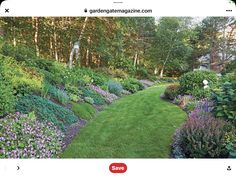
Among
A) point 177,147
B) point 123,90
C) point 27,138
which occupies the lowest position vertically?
point 177,147

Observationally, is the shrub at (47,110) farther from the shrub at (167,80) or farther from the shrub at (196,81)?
the shrub at (196,81)

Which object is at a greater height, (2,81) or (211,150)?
(2,81)

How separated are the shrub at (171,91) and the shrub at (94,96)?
1713 millimetres

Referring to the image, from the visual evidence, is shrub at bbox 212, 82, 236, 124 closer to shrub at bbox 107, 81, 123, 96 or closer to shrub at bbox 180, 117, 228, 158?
shrub at bbox 180, 117, 228, 158

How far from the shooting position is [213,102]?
503cm

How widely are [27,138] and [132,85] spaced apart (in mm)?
2017

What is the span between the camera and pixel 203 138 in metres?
4.05

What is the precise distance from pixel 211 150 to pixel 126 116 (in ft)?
4.21

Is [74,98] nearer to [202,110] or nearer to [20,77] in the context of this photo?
[20,77]

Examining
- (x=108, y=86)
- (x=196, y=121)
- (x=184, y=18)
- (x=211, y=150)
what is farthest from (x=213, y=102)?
(x=108, y=86)

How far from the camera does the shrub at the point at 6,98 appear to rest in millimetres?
4653

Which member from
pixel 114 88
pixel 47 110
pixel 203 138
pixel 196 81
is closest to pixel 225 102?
pixel 203 138

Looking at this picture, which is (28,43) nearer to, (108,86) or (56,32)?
(56,32)
